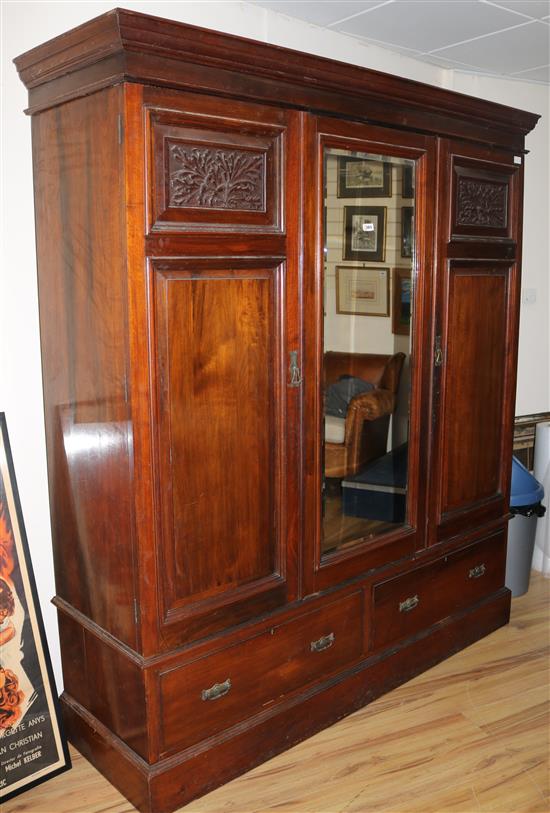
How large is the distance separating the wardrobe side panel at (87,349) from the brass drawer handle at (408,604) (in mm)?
1083

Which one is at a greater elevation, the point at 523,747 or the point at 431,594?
the point at 431,594

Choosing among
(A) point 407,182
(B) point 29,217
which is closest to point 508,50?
(A) point 407,182

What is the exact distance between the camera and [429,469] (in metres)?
2.78

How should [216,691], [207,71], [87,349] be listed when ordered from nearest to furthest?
1. [207,71]
2. [87,349]
3. [216,691]

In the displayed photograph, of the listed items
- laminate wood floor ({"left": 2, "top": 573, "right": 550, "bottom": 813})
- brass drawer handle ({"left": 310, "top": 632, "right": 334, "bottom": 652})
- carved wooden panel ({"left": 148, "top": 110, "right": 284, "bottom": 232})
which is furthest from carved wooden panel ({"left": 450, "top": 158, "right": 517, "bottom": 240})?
laminate wood floor ({"left": 2, "top": 573, "right": 550, "bottom": 813})

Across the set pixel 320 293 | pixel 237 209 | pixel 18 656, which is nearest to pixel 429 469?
pixel 320 293

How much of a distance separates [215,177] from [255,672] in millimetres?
1415

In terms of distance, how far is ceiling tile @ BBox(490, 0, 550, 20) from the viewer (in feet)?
8.43

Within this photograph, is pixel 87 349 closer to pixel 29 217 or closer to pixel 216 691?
pixel 29 217

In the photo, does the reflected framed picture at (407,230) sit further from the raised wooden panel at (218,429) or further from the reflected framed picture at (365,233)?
the raised wooden panel at (218,429)

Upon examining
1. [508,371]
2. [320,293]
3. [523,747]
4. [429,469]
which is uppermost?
[320,293]

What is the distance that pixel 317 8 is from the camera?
266 centimetres

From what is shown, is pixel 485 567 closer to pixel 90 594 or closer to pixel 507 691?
pixel 507 691

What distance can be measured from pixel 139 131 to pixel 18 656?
149 centimetres
